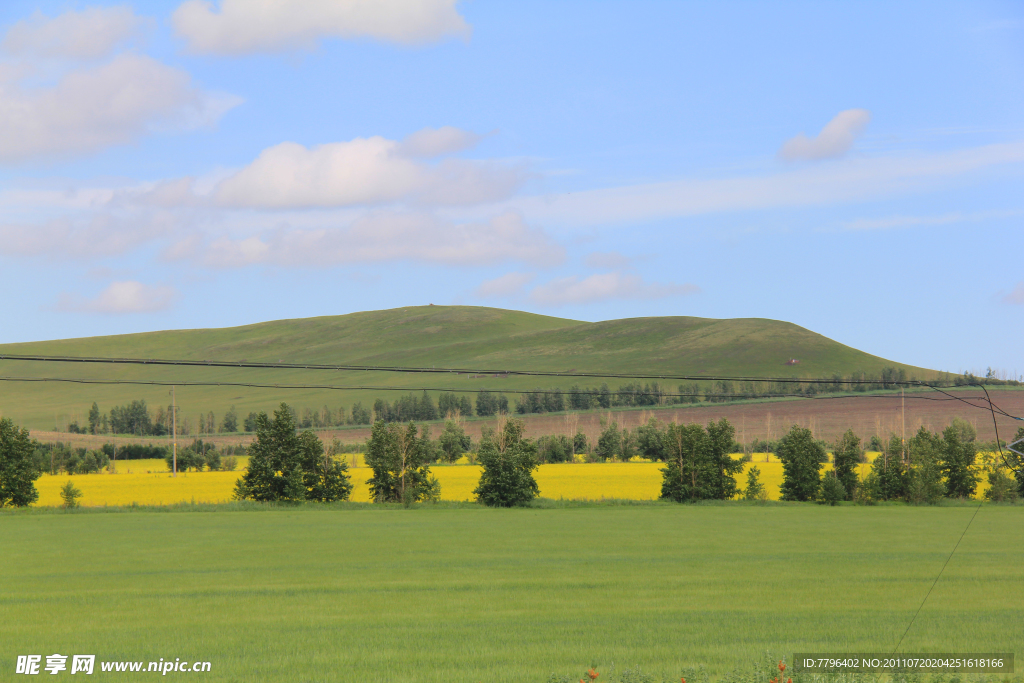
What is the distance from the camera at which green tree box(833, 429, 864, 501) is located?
79562mm

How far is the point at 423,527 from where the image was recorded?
59500 mm

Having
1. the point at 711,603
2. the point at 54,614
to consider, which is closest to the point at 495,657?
the point at 711,603

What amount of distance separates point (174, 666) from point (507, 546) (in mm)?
28984

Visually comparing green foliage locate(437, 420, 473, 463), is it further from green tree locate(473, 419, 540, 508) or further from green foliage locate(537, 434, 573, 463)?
green tree locate(473, 419, 540, 508)

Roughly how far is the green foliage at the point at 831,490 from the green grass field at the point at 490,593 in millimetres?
15646

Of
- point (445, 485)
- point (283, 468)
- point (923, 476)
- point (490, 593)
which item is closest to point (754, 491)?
point (923, 476)

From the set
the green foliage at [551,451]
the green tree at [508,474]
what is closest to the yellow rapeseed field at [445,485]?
the green tree at [508,474]

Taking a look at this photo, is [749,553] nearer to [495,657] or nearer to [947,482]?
[495,657]

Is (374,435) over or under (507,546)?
over

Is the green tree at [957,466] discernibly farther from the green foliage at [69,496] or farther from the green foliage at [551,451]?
the green foliage at [69,496]

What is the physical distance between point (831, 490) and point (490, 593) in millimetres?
54735

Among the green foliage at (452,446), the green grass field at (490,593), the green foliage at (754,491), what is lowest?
the green foliage at (754,491)

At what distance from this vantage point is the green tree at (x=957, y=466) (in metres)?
82.2

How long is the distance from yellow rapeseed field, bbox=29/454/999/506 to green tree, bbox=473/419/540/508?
8973 millimetres
